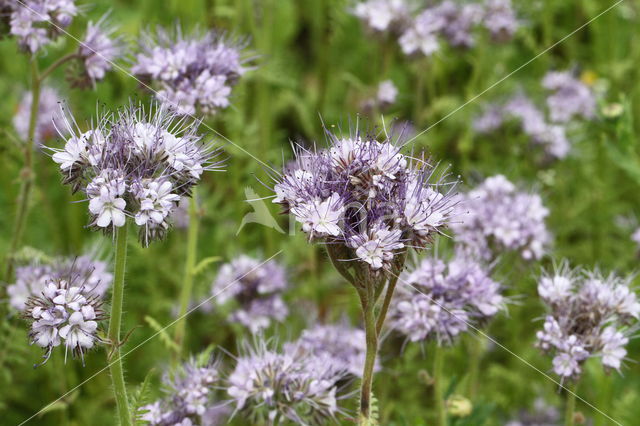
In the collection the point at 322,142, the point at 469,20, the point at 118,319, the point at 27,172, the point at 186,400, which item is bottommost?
the point at 186,400

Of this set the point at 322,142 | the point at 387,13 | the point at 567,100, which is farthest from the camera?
the point at 322,142

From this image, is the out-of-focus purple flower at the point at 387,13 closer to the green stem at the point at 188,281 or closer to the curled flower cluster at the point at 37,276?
the green stem at the point at 188,281

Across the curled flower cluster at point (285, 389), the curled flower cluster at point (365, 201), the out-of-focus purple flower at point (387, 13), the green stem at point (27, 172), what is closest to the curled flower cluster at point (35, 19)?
the green stem at point (27, 172)

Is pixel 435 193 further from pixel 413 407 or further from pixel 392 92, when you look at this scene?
pixel 392 92

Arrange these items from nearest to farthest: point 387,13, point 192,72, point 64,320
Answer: point 64,320 → point 192,72 → point 387,13

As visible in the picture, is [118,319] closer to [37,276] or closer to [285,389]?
[285,389]

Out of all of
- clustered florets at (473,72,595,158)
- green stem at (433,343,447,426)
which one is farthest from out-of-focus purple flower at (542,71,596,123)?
green stem at (433,343,447,426)

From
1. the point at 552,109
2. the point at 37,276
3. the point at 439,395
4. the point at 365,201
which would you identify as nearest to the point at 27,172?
the point at 37,276
